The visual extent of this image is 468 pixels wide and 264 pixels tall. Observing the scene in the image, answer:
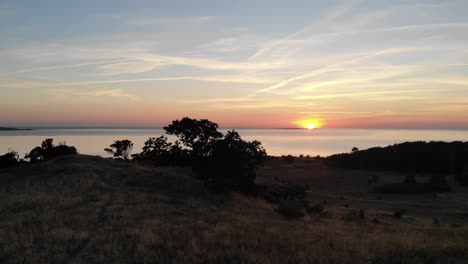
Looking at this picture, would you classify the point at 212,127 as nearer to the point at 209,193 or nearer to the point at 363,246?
the point at 209,193

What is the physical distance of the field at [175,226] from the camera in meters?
9.34

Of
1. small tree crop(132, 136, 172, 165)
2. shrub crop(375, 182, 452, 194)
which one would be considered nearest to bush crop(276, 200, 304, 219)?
small tree crop(132, 136, 172, 165)

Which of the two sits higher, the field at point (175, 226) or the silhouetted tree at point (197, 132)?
the silhouetted tree at point (197, 132)

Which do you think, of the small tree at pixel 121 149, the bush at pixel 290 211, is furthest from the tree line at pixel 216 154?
the small tree at pixel 121 149

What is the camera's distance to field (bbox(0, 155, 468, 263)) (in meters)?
9.34

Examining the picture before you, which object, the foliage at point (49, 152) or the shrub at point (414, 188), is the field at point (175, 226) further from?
the foliage at point (49, 152)

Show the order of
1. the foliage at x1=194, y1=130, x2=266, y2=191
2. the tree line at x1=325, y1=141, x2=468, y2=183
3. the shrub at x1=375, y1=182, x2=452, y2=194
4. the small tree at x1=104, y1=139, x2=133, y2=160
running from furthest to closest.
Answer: the small tree at x1=104, y1=139, x2=133, y2=160
the tree line at x1=325, y1=141, x2=468, y2=183
the shrub at x1=375, y1=182, x2=452, y2=194
the foliage at x1=194, y1=130, x2=266, y2=191

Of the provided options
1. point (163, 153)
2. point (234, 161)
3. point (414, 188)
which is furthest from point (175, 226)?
point (414, 188)

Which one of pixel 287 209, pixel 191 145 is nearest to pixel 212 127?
pixel 191 145

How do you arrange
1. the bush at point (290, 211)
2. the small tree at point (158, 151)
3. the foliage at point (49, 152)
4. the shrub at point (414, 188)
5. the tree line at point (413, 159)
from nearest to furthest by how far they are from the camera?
1. the bush at point (290, 211)
2. the shrub at point (414, 188)
3. the small tree at point (158, 151)
4. the foliage at point (49, 152)
5. the tree line at point (413, 159)

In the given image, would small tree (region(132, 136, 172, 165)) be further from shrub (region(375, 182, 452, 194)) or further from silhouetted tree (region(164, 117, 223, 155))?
shrub (region(375, 182, 452, 194))

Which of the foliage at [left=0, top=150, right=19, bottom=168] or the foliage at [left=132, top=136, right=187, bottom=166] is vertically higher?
the foliage at [left=132, top=136, right=187, bottom=166]

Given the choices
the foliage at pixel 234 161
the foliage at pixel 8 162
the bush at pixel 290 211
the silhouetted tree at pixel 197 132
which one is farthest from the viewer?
the foliage at pixel 8 162

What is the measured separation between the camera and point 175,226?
43.3 feet
